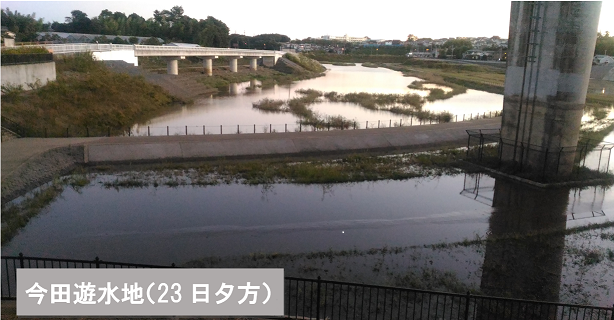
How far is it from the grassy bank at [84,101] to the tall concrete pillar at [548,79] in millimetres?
23339

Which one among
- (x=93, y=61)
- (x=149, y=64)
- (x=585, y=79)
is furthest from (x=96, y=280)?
(x=149, y=64)

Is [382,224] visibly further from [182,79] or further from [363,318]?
[182,79]

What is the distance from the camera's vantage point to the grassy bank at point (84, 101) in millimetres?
27859

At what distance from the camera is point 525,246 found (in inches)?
554

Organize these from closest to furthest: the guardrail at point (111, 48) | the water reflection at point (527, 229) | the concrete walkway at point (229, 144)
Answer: the water reflection at point (527, 229) < the concrete walkway at point (229, 144) < the guardrail at point (111, 48)

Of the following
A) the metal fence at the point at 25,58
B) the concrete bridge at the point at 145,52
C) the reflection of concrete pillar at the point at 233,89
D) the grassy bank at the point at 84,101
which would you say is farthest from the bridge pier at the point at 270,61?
the metal fence at the point at 25,58

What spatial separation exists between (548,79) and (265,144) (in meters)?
13.6

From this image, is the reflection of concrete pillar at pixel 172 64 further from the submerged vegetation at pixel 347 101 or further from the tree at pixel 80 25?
the tree at pixel 80 25

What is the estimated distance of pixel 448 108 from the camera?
48312mm

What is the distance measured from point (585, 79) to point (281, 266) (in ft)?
52.5

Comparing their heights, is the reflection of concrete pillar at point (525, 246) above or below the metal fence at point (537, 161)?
below

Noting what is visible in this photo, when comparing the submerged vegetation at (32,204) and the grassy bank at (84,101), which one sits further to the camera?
the grassy bank at (84,101)

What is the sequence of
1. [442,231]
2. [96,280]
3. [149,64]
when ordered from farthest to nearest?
[149,64] < [442,231] < [96,280]

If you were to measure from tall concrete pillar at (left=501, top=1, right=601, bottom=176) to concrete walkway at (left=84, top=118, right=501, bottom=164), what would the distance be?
24.7 ft
